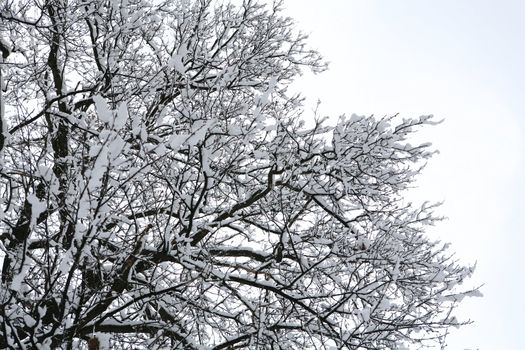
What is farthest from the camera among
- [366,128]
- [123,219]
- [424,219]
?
[424,219]

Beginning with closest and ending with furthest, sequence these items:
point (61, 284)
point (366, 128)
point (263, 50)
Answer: point (61, 284) → point (366, 128) → point (263, 50)

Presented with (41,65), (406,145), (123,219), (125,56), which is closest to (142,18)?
(125,56)

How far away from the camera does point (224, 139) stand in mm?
4324

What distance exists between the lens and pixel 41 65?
5969mm

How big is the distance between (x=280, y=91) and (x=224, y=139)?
342 centimetres

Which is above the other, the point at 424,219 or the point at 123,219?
the point at 424,219

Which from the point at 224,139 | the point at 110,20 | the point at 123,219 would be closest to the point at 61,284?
the point at 123,219

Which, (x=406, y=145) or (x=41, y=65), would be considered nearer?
(x=406, y=145)

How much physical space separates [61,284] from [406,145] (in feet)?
11.8

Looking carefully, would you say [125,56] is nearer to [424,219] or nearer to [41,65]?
[41,65]

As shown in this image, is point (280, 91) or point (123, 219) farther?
point (280, 91)

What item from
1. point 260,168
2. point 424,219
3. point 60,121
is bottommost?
Result: point 424,219

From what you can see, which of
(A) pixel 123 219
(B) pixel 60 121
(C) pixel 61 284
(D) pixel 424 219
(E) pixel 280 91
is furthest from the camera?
(E) pixel 280 91

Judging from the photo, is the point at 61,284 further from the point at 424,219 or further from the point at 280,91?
the point at 280,91
